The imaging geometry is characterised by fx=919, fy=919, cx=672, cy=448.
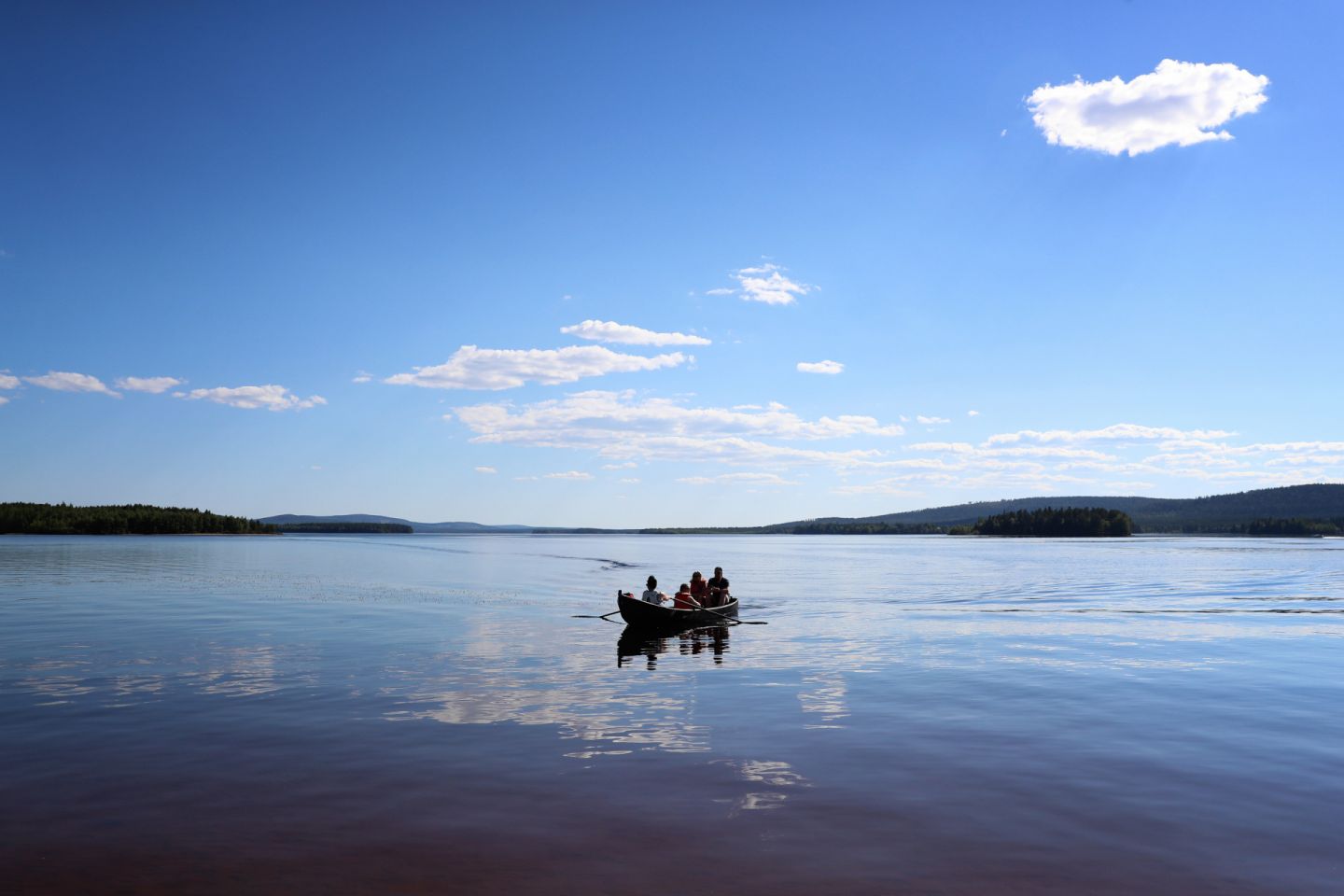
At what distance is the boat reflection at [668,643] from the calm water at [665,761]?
1.14ft

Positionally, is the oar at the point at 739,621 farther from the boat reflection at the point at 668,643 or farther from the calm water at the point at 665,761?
the calm water at the point at 665,761

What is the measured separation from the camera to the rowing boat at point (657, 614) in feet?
116

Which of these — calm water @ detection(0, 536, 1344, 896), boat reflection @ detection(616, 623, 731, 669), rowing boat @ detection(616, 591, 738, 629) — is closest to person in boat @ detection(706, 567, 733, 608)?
boat reflection @ detection(616, 623, 731, 669)

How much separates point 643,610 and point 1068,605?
86.9 feet

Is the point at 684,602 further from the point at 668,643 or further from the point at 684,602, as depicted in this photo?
the point at 668,643

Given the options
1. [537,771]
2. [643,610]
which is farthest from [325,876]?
[643,610]

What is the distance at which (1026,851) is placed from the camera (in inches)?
437

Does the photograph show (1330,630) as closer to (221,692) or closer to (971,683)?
(971,683)

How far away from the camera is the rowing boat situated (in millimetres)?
35375

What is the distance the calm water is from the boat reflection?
1.14 feet

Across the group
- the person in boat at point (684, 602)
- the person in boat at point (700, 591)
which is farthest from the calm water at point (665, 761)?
the person in boat at point (700, 591)

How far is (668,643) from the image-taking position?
3406cm

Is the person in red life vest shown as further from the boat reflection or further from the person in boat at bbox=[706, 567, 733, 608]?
the person in boat at bbox=[706, 567, 733, 608]

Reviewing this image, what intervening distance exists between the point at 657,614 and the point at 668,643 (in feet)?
7.47
